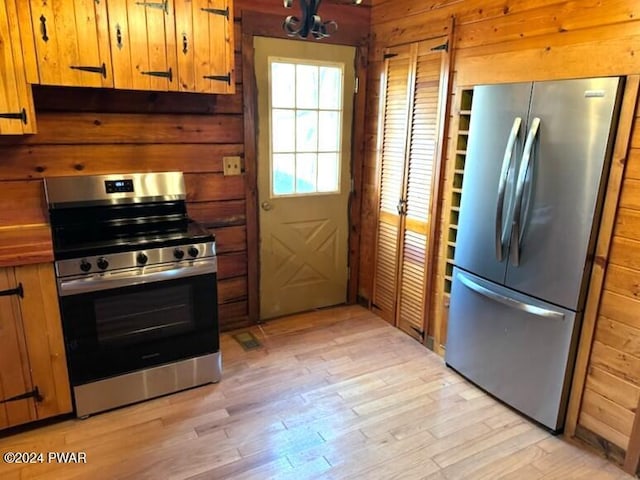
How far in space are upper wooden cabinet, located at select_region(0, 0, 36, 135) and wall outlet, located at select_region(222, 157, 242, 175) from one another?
44.4 inches

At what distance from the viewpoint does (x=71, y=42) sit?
213 cm

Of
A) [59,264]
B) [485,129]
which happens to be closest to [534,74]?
[485,129]

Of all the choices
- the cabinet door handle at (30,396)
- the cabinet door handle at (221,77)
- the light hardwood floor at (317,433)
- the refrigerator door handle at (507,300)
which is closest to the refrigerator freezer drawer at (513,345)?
the refrigerator door handle at (507,300)

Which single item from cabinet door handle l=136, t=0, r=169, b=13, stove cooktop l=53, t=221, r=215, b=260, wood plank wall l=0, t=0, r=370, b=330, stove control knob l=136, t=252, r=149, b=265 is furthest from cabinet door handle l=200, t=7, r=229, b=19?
stove control knob l=136, t=252, r=149, b=265

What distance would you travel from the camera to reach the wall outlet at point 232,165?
9.84ft

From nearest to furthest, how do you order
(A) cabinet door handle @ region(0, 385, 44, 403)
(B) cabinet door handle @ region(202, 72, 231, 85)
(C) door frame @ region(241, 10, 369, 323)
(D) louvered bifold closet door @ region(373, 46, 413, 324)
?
(A) cabinet door handle @ region(0, 385, 44, 403)
(B) cabinet door handle @ region(202, 72, 231, 85)
(C) door frame @ region(241, 10, 369, 323)
(D) louvered bifold closet door @ region(373, 46, 413, 324)

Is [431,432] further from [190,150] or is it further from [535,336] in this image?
[190,150]

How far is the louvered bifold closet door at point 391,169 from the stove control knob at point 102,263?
6.20 feet

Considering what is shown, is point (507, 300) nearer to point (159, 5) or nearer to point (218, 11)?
point (218, 11)

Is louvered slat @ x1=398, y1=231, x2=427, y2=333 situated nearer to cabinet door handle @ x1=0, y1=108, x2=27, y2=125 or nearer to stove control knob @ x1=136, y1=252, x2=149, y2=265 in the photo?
stove control knob @ x1=136, y1=252, x2=149, y2=265

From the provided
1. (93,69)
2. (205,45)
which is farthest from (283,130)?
(93,69)

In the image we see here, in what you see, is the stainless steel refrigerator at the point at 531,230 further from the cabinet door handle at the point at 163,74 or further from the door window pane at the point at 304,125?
the cabinet door handle at the point at 163,74

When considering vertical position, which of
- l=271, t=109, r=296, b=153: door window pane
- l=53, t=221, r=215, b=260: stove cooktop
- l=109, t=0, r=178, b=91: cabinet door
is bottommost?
l=53, t=221, r=215, b=260: stove cooktop

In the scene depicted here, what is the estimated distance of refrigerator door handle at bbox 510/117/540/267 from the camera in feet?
6.91
